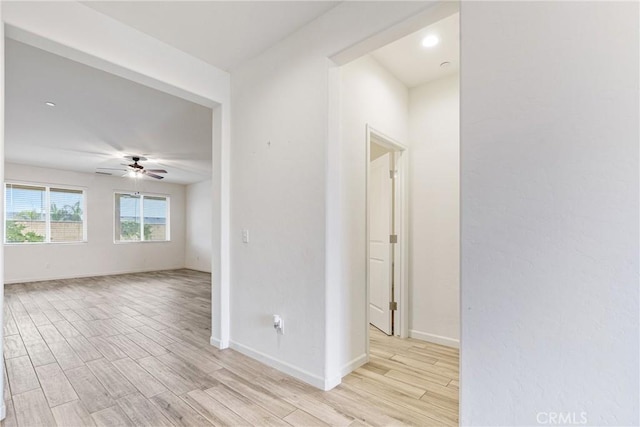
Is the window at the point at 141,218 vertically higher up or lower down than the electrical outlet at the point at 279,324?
higher up

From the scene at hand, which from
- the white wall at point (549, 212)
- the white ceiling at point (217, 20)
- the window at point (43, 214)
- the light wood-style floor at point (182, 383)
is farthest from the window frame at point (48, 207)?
the white wall at point (549, 212)

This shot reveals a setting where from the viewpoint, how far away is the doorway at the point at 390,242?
3.22 metres

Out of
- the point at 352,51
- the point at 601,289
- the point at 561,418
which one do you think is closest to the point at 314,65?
the point at 352,51

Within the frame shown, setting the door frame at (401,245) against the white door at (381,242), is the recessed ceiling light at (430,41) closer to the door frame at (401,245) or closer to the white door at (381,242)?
the door frame at (401,245)

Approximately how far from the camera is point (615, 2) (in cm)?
119

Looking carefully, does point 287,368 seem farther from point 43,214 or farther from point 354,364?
point 43,214

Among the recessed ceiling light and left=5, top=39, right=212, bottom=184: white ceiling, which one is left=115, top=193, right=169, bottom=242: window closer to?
left=5, top=39, right=212, bottom=184: white ceiling

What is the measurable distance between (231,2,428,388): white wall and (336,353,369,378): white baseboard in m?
0.14

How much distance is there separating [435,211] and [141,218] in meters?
8.13

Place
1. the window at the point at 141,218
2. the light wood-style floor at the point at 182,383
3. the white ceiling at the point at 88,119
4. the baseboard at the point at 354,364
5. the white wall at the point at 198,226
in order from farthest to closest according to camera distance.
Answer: the white wall at the point at 198,226 < the window at the point at 141,218 < the white ceiling at the point at 88,119 < the baseboard at the point at 354,364 < the light wood-style floor at the point at 182,383

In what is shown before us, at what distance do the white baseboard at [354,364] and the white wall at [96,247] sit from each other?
7741 millimetres

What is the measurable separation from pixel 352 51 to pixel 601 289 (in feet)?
6.31

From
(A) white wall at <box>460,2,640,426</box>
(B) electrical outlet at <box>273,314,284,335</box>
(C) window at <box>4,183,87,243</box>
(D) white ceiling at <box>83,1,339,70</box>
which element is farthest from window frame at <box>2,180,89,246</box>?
(A) white wall at <box>460,2,640,426</box>

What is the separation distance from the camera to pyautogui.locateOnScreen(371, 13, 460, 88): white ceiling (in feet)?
7.79
